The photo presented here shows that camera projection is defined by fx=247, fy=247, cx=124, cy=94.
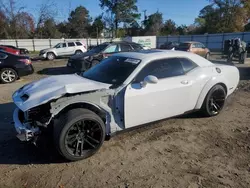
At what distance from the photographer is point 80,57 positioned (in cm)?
1194

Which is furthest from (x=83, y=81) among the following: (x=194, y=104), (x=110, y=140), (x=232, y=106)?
(x=232, y=106)

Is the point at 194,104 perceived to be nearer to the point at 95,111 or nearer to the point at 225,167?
the point at 225,167

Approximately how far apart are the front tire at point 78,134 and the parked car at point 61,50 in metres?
19.6

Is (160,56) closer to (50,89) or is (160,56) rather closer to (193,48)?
(50,89)

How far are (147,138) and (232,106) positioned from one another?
303 cm

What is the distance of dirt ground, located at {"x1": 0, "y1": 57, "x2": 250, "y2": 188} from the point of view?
3.24m

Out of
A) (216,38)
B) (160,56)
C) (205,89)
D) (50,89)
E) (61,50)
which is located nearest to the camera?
(50,89)

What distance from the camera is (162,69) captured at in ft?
15.3

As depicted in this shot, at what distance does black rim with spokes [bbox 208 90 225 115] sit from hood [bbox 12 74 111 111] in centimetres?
248

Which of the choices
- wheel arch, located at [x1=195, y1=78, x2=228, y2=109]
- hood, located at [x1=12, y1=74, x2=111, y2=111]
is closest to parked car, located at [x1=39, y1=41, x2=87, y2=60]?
hood, located at [x1=12, y1=74, x2=111, y2=111]

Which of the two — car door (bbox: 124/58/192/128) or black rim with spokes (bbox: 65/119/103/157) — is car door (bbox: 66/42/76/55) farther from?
black rim with spokes (bbox: 65/119/103/157)

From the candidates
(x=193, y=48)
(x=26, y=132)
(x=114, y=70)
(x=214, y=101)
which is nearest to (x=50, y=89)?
(x=26, y=132)

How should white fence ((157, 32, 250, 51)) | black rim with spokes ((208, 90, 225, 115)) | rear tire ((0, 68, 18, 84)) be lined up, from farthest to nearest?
1. white fence ((157, 32, 250, 51))
2. rear tire ((0, 68, 18, 84))
3. black rim with spokes ((208, 90, 225, 115))

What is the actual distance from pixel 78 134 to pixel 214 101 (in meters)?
3.21
